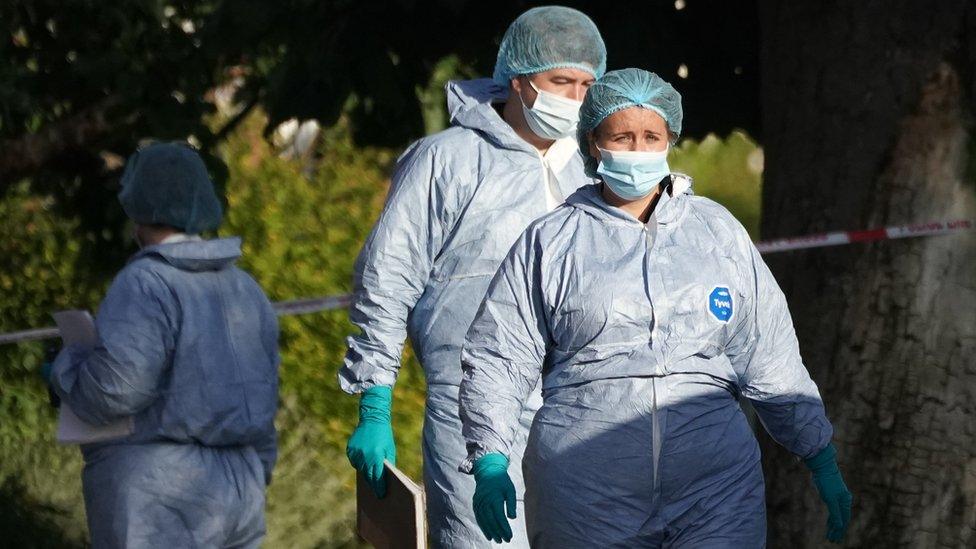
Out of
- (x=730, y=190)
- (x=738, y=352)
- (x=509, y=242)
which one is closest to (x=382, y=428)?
(x=509, y=242)

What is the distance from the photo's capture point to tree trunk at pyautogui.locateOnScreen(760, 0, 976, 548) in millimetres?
6254

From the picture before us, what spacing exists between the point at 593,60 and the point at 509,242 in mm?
545

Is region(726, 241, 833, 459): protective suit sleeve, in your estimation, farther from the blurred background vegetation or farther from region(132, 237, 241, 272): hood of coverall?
the blurred background vegetation

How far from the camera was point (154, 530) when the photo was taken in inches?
192

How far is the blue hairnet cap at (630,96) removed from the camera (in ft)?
13.2

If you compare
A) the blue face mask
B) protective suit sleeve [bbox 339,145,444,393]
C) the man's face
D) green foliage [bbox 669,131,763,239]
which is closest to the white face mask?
the man's face

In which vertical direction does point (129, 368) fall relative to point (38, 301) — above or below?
above

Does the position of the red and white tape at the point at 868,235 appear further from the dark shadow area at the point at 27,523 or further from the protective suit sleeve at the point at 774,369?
the dark shadow area at the point at 27,523

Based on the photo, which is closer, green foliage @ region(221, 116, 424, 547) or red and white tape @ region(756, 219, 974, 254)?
red and white tape @ region(756, 219, 974, 254)

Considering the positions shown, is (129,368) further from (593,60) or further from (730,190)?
(730,190)

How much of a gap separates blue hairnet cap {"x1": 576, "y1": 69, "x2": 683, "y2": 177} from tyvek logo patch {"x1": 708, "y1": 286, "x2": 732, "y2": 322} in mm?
404

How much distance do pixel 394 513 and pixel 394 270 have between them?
695 mm

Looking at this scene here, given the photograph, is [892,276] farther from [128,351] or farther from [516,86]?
[128,351]

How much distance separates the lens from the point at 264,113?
8422 millimetres
